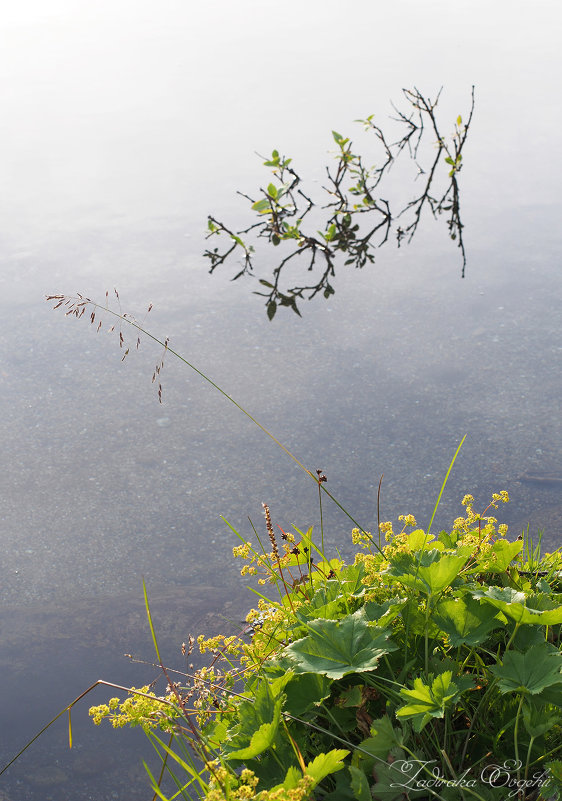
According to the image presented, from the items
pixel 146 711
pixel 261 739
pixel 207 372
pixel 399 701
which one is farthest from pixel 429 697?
pixel 207 372

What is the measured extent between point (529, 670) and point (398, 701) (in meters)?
0.20

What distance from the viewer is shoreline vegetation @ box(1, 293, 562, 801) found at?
103 centimetres

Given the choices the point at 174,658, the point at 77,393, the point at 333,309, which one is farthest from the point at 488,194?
the point at 174,658

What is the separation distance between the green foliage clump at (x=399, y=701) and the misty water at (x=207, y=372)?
1.06 meters

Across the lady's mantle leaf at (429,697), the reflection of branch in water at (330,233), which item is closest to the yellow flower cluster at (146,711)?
the lady's mantle leaf at (429,697)

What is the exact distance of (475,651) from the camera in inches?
48.4

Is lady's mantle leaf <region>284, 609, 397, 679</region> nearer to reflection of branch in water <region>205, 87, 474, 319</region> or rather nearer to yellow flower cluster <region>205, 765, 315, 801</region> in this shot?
yellow flower cluster <region>205, 765, 315, 801</region>

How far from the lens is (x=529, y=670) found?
106 cm

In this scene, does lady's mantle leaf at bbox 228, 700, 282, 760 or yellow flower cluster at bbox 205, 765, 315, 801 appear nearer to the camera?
yellow flower cluster at bbox 205, 765, 315, 801

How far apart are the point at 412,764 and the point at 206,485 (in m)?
1.99

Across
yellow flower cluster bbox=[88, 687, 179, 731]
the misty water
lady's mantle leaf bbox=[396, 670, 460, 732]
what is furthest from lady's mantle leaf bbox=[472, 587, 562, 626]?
the misty water

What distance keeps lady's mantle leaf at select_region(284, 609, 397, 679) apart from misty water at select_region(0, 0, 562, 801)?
1.14 metres

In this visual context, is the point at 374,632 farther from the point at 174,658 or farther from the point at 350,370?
the point at 350,370

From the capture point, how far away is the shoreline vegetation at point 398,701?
3.38 feet
